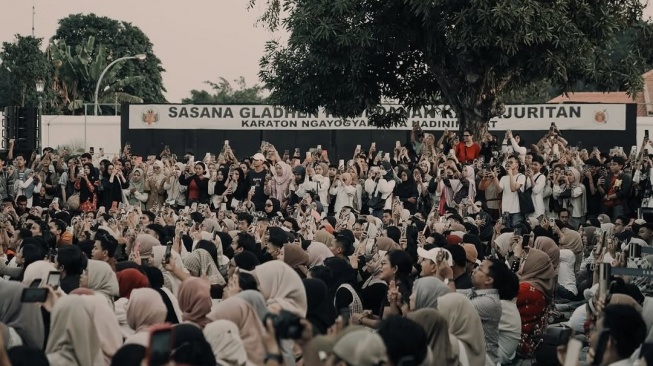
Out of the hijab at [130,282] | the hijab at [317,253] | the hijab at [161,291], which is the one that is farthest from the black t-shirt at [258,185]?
the hijab at [130,282]

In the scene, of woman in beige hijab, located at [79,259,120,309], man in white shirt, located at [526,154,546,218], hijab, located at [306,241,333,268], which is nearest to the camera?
woman in beige hijab, located at [79,259,120,309]

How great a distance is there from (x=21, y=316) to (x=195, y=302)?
1.36m

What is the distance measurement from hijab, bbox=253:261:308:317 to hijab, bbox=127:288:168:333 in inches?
31.3

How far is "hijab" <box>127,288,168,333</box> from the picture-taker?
34.8 feet

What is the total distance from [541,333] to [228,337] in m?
5.36

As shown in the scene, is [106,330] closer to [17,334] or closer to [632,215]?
[17,334]

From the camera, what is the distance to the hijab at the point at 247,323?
9883 millimetres

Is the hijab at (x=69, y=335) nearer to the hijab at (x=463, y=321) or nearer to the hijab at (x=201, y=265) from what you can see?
the hijab at (x=463, y=321)

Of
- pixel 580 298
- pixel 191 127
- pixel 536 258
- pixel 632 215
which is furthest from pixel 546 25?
pixel 191 127

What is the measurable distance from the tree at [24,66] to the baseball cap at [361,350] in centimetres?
5896

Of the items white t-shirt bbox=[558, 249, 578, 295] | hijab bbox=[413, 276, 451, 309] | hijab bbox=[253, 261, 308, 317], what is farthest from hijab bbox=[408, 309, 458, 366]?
white t-shirt bbox=[558, 249, 578, 295]

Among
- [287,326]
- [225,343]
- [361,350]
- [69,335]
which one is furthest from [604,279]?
[69,335]

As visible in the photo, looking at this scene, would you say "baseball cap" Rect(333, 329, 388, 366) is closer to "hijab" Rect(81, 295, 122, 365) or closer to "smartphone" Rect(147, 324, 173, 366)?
"smartphone" Rect(147, 324, 173, 366)

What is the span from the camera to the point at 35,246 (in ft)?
48.6
